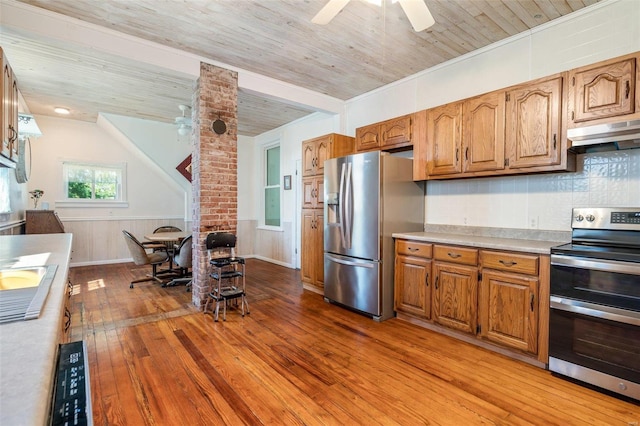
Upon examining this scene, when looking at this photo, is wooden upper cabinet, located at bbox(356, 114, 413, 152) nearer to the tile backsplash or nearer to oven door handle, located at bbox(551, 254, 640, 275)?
the tile backsplash

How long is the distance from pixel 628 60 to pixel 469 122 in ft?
3.69

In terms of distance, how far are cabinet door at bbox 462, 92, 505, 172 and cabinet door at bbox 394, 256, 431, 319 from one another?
42.4 inches

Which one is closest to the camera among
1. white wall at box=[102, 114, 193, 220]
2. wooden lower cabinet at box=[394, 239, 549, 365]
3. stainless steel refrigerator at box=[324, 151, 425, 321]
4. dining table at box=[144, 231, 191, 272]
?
wooden lower cabinet at box=[394, 239, 549, 365]

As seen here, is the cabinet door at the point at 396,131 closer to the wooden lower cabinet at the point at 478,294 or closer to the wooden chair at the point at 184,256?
the wooden lower cabinet at the point at 478,294

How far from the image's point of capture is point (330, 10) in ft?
7.10

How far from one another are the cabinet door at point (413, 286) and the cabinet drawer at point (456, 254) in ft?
0.49

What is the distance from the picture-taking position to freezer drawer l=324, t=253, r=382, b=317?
3371 mm

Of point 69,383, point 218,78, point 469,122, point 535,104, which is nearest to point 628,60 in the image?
point 535,104

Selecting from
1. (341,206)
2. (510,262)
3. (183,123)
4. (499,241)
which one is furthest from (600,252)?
(183,123)

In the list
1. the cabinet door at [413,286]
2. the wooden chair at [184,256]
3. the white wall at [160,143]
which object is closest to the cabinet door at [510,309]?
the cabinet door at [413,286]

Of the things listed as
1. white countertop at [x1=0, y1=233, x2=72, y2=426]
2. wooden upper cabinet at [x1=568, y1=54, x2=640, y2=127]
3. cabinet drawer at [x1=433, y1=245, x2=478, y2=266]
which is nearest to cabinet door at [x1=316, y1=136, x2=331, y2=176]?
cabinet drawer at [x1=433, y1=245, x2=478, y2=266]

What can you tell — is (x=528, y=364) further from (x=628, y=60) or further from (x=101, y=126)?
(x=101, y=126)

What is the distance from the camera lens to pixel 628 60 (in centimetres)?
219

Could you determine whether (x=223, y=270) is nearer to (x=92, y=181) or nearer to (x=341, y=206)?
(x=341, y=206)
